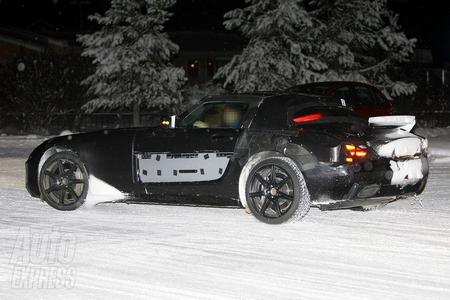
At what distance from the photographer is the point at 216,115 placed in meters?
9.50

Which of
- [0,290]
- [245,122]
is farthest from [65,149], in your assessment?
[0,290]

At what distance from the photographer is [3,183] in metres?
12.9

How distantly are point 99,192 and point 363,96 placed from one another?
8.86 meters

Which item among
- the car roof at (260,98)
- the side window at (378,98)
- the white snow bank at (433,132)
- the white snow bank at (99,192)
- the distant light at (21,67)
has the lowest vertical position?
the white snow bank at (99,192)

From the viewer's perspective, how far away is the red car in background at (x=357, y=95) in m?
16.9

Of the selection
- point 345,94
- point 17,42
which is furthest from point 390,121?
point 17,42

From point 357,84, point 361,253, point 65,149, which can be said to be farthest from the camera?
point 357,84

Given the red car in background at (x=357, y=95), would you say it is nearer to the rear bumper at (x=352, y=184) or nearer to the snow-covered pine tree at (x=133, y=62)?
the rear bumper at (x=352, y=184)

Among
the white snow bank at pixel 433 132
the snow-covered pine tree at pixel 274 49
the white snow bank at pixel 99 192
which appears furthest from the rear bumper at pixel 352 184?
the white snow bank at pixel 433 132

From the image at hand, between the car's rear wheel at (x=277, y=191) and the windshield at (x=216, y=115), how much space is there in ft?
2.43

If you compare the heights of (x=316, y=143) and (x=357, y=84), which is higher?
(x=357, y=84)

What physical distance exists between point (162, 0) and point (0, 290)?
25041mm

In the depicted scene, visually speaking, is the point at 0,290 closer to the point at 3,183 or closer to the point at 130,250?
the point at 130,250

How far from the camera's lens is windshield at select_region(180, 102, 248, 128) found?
9.36 meters
